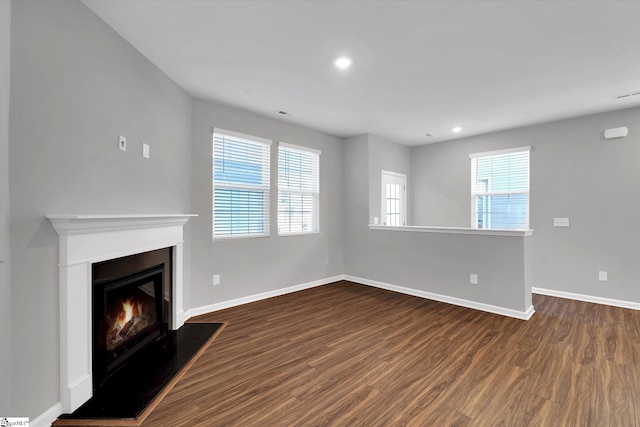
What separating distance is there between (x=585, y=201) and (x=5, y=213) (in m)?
6.16

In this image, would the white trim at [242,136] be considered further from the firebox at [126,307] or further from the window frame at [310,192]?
the firebox at [126,307]

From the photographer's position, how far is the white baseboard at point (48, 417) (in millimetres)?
1614

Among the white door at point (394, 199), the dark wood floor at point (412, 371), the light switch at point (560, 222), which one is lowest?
the dark wood floor at point (412, 371)

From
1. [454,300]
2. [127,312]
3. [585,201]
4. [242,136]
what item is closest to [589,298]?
[585,201]

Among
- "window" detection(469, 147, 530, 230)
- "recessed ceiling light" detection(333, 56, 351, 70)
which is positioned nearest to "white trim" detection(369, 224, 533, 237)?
"window" detection(469, 147, 530, 230)

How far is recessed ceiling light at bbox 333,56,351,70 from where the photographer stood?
2.61m

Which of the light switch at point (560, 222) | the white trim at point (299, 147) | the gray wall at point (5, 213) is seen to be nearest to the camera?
the gray wall at point (5, 213)

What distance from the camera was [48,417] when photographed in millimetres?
1681

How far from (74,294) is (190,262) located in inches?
64.6

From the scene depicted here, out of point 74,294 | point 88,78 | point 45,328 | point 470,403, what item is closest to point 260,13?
point 88,78

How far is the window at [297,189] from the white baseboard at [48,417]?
3.05m

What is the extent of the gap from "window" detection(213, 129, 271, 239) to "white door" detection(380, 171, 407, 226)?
2410 mm

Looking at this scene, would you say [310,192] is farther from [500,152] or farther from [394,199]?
[500,152]

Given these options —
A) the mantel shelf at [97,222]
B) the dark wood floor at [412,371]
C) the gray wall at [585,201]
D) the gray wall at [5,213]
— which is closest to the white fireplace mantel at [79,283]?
the mantel shelf at [97,222]
